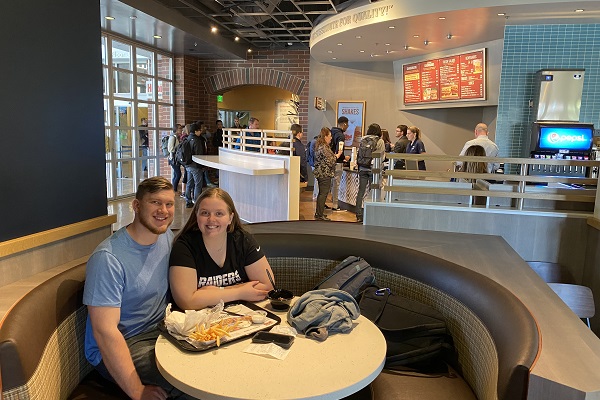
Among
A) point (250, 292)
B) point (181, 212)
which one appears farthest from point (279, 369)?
point (181, 212)

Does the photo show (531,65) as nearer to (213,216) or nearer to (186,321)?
(213,216)

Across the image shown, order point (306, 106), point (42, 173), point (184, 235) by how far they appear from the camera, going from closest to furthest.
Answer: point (184, 235), point (42, 173), point (306, 106)

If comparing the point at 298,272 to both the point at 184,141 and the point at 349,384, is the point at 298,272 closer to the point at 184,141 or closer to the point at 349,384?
the point at 349,384

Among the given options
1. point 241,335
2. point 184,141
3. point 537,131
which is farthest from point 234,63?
point 241,335

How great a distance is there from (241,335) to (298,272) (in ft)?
3.75

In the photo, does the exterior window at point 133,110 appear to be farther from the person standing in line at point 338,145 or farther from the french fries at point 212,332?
the french fries at point 212,332

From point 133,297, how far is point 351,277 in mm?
1137

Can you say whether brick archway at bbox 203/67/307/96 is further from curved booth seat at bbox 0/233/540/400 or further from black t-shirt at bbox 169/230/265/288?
black t-shirt at bbox 169/230/265/288

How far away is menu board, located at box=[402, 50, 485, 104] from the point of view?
23.4ft

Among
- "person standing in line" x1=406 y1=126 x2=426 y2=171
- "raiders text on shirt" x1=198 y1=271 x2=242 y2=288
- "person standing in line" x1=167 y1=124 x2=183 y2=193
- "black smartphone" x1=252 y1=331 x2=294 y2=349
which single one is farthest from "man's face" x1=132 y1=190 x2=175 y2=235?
"person standing in line" x1=167 y1=124 x2=183 y2=193

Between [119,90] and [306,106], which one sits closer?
[119,90]

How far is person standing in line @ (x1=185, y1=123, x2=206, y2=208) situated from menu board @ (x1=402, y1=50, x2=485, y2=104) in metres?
4.25

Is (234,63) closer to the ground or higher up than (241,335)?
higher up

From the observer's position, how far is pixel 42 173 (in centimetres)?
266
